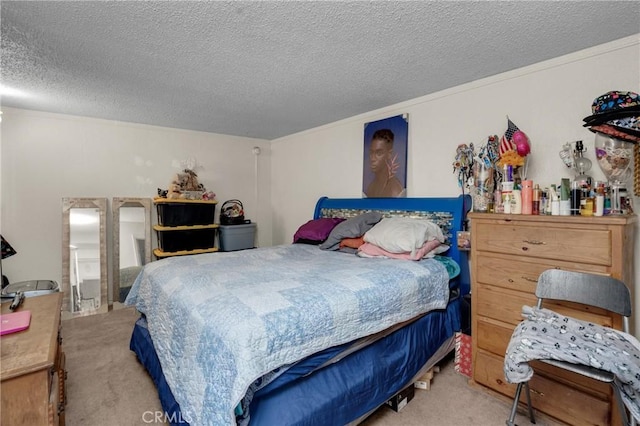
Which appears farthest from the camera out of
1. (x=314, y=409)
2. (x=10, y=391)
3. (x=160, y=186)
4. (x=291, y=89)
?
(x=160, y=186)

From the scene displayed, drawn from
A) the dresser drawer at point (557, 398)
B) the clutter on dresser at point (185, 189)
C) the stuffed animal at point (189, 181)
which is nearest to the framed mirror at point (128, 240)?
the clutter on dresser at point (185, 189)

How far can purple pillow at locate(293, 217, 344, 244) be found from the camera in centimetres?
314

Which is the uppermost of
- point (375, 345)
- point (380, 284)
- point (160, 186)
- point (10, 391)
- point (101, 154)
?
point (101, 154)

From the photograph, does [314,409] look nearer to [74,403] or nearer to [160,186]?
[74,403]

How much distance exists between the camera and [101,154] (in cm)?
357

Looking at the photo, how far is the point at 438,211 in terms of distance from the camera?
263cm

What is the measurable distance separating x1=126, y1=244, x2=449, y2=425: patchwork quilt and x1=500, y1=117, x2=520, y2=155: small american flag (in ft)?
3.21

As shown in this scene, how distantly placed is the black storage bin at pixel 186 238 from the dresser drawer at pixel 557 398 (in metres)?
3.29

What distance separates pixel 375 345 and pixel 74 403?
6.44 ft

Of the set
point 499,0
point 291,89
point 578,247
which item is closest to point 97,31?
point 291,89

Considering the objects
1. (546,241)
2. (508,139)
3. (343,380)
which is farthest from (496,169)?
(343,380)

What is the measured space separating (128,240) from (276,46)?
3111 millimetres

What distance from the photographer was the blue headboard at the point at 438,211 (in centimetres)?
248

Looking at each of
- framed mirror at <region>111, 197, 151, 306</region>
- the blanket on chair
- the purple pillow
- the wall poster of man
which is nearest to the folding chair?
the blanket on chair
